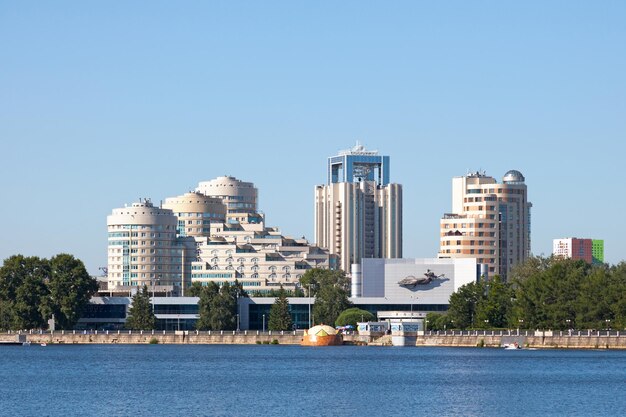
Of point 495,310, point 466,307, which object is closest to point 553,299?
point 495,310

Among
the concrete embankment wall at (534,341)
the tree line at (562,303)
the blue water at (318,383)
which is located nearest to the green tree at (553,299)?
the tree line at (562,303)

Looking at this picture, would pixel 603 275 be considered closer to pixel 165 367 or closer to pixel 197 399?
pixel 165 367

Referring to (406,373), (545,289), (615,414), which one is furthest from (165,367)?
(615,414)

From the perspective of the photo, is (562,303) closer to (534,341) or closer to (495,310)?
(534,341)

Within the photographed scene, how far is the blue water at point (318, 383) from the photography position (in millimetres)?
92875

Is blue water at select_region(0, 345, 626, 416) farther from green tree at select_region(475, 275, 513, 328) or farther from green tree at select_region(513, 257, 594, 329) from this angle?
green tree at select_region(475, 275, 513, 328)

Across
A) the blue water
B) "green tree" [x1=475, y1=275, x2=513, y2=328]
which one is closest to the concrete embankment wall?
the blue water

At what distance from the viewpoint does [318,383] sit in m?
116

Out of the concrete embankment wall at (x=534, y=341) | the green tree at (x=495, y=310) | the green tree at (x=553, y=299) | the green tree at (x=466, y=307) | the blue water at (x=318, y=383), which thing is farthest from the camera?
the green tree at (x=466, y=307)

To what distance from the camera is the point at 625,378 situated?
11831 centimetres

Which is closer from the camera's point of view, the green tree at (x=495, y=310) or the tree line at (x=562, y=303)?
the tree line at (x=562, y=303)

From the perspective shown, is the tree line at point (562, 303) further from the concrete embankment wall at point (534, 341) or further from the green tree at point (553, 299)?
the concrete embankment wall at point (534, 341)

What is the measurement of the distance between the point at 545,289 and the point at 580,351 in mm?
8364

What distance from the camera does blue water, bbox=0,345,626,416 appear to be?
92.9m
